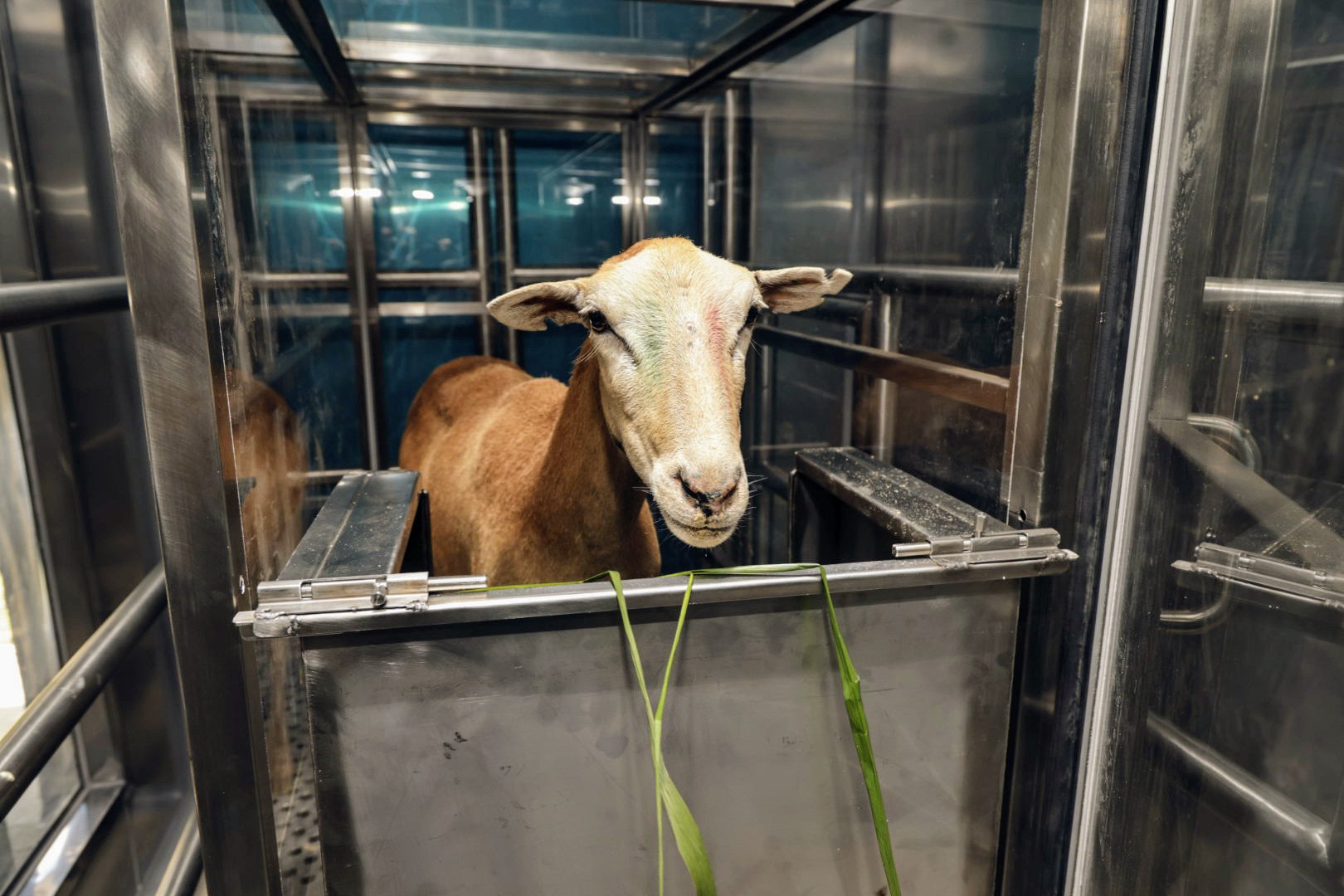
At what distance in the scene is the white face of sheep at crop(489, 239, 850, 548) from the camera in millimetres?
1117

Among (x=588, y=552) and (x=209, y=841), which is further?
(x=588, y=552)

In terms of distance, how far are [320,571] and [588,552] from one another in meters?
0.64

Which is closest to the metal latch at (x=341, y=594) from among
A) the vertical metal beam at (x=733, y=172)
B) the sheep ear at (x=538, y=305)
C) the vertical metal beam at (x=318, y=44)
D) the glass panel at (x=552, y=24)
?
the sheep ear at (x=538, y=305)

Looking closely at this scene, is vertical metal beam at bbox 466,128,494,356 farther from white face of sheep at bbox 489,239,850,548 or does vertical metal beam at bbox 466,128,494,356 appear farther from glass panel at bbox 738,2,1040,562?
white face of sheep at bbox 489,239,850,548

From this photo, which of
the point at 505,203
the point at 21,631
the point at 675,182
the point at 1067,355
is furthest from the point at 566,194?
the point at 1067,355

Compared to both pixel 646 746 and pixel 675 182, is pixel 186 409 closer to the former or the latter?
pixel 646 746

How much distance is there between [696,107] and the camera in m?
2.50

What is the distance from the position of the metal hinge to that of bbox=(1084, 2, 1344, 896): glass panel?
107mm

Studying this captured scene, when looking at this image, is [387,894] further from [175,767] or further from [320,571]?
[175,767]

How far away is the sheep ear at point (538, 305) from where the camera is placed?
4.24 ft

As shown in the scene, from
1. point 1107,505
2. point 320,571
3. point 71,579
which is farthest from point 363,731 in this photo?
point 71,579

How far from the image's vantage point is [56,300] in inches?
39.7

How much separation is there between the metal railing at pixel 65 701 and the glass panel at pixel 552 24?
1632 millimetres

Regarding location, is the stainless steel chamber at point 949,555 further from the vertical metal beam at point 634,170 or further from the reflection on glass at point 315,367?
the vertical metal beam at point 634,170
